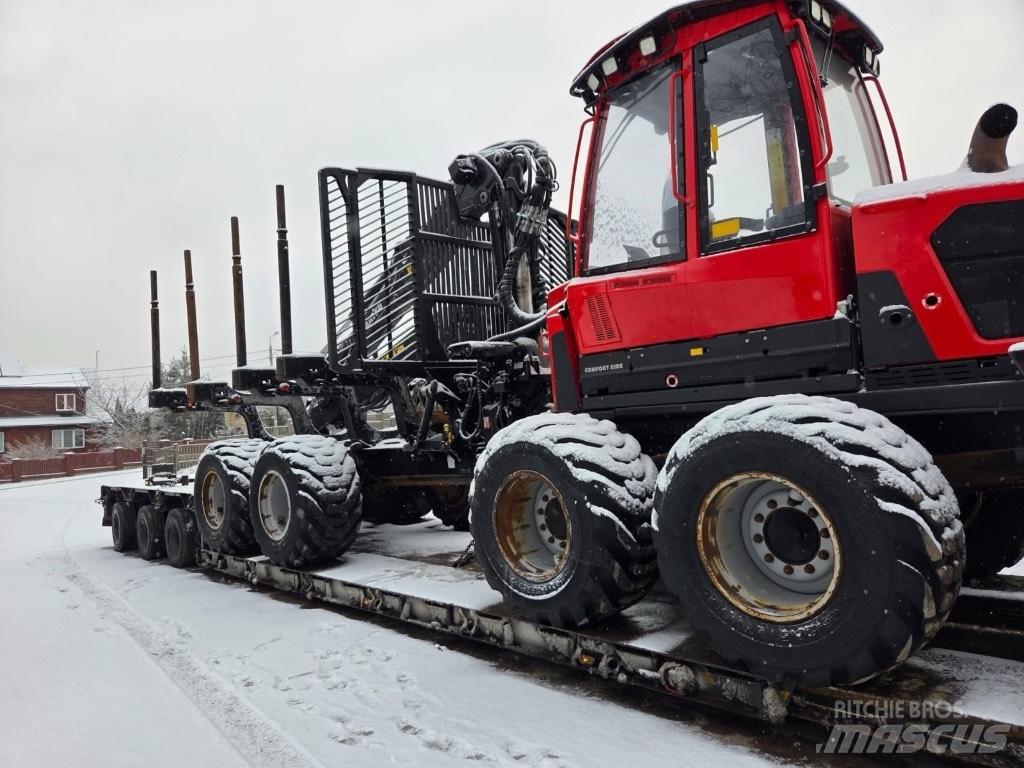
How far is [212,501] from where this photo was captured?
7.84m

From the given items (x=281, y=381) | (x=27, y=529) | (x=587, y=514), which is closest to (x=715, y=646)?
(x=587, y=514)

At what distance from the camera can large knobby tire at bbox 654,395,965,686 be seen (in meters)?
2.75

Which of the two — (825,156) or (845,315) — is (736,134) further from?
(845,315)

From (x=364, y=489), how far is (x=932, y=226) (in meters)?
5.90

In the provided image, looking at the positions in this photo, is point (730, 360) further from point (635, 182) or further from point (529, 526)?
point (529, 526)

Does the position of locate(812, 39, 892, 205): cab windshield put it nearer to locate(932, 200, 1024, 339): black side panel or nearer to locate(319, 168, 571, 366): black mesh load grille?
locate(932, 200, 1024, 339): black side panel

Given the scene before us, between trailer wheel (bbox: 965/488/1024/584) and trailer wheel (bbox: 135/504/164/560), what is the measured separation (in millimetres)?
8399

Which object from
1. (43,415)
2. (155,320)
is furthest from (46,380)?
(155,320)

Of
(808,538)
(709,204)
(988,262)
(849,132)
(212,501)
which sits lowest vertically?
(212,501)

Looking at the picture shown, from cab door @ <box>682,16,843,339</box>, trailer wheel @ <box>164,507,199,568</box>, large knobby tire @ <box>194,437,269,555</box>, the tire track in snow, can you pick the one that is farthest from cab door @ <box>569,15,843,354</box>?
trailer wheel @ <box>164,507,199,568</box>

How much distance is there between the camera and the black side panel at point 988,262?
2912mm

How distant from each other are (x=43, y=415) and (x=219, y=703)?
55.5 meters

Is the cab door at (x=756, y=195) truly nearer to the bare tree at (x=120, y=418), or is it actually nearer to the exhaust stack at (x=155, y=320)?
the exhaust stack at (x=155, y=320)

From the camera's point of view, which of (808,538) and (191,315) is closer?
(808,538)
